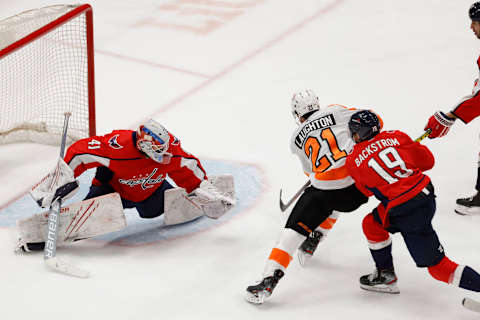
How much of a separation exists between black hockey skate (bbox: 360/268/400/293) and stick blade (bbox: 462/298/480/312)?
362 millimetres

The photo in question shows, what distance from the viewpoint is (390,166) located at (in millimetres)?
3277

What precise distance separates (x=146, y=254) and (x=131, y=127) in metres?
1.68

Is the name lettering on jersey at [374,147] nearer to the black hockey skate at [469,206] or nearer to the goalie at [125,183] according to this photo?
the goalie at [125,183]

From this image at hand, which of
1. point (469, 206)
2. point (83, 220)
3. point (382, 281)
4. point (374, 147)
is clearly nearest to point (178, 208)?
point (83, 220)

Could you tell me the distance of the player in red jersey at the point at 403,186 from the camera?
10.8 ft

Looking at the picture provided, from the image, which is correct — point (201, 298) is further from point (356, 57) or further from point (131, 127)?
point (356, 57)

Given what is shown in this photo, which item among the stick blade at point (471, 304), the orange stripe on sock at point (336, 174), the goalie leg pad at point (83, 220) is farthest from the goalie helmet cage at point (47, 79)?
the stick blade at point (471, 304)

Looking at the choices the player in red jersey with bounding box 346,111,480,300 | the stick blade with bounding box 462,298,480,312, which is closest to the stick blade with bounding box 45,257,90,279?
the player in red jersey with bounding box 346,111,480,300

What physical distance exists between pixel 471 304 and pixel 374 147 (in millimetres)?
803

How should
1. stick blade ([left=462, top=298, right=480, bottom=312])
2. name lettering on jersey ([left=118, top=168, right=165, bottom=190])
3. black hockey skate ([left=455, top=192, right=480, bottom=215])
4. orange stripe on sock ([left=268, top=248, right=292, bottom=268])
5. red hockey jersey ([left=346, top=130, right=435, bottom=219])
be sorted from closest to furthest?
red hockey jersey ([left=346, top=130, right=435, bottom=219])
stick blade ([left=462, top=298, right=480, bottom=312])
orange stripe on sock ([left=268, top=248, right=292, bottom=268])
name lettering on jersey ([left=118, top=168, right=165, bottom=190])
black hockey skate ([left=455, top=192, right=480, bottom=215])

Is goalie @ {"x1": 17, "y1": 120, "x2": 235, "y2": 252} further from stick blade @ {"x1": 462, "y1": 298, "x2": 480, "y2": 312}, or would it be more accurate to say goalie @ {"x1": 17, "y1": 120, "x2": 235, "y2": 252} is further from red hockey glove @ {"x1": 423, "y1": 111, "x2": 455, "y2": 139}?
stick blade @ {"x1": 462, "y1": 298, "x2": 480, "y2": 312}

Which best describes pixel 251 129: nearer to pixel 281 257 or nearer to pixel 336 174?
pixel 336 174

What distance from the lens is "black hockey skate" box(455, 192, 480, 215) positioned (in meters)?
4.31

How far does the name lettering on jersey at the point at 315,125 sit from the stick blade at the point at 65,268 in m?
1.23
